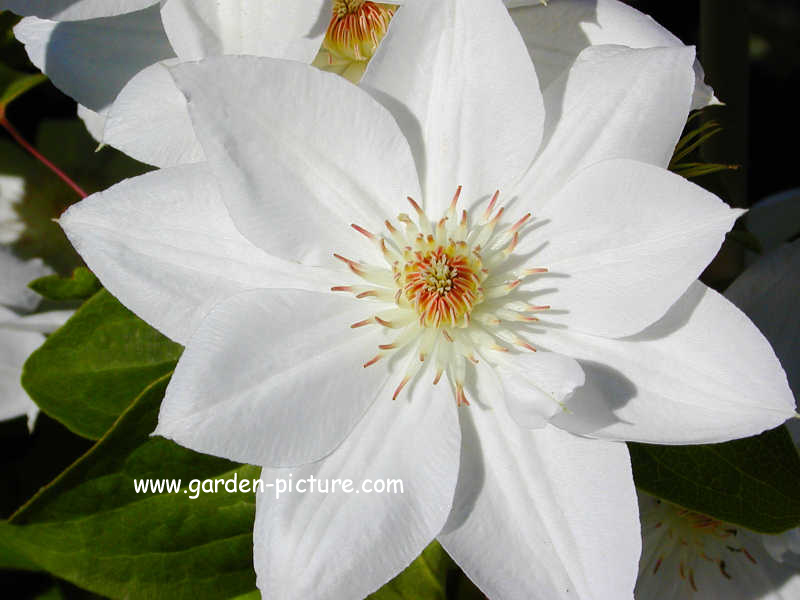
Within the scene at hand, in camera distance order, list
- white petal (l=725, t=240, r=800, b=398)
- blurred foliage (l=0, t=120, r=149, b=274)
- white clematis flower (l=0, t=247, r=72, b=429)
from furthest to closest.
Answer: blurred foliage (l=0, t=120, r=149, b=274) → white clematis flower (l=0, t=247, r=72, b=429) → white petal (l=725, t=240, r=800, b=398)

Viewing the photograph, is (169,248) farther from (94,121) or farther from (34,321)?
(34,321)

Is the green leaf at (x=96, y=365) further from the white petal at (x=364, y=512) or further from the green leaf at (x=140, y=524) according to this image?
the white petal at (x=364, y=512)

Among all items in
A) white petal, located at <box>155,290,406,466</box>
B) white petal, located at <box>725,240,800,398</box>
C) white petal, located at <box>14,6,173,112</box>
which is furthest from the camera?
white petal, located at <box>725,240,800,398</box>

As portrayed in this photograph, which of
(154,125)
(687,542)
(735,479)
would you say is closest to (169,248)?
(154,125)

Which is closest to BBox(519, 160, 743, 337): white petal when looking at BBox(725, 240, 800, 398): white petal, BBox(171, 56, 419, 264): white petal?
BBox(171, 56, 419, 264): white petal

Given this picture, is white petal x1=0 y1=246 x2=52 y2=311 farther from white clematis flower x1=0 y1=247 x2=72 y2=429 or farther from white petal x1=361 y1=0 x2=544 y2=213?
white petal x1=361 y1=0 x2=544 y2=213

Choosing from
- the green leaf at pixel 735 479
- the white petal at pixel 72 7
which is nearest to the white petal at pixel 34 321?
the white petal at pixel 72 7
